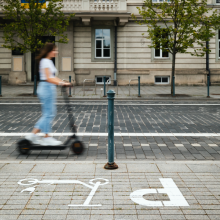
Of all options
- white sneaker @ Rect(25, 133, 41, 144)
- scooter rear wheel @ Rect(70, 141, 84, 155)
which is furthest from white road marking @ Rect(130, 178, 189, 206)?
white sneaker @ Rect(25, 133, 41, 144)

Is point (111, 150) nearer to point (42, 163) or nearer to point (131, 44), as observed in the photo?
point (42, 163)

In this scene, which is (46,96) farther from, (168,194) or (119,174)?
(168,194)

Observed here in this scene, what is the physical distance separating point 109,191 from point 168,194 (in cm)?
70

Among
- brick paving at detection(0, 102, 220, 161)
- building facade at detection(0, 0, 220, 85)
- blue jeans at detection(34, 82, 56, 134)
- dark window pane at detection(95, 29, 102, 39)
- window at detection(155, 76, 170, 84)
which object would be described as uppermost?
dark window pane at detection(95, 29, 102, 39)

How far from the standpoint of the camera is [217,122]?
923 centimetres

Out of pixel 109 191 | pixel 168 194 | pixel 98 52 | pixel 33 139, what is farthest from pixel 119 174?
pixel 98 52

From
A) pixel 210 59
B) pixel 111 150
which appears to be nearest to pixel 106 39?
pixel 210 59

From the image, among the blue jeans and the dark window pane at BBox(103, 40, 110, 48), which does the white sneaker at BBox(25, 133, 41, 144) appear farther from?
the dark window pane at BBox(103, 40, 110, 48)

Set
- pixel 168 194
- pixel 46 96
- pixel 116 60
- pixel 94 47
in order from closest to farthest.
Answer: pixel 168 194, pixel 46 96, pixel 116 60, pixel 94 47

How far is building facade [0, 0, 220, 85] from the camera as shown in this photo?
22.9 meters

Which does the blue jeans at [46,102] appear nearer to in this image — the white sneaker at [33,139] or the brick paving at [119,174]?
the white sneaker at [33,139]

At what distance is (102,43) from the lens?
77.2 ft

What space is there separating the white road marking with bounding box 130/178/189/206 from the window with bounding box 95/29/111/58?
1999 centimetres

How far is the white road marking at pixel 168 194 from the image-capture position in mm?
3577
